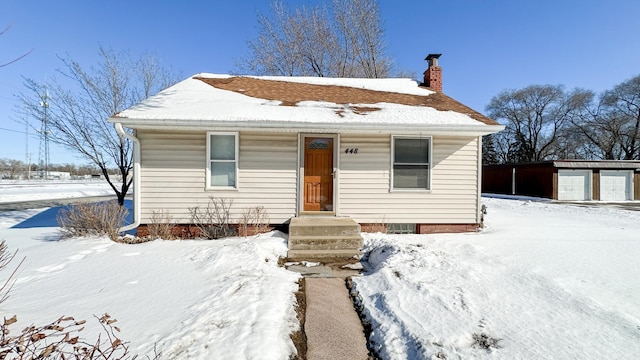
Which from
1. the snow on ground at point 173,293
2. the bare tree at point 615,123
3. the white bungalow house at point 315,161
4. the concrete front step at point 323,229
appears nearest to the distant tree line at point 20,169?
the white bungalow house at point 315,161

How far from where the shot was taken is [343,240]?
582 centimetres

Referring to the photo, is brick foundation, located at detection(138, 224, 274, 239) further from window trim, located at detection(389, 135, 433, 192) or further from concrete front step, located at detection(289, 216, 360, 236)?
window trim, located at detection(389, 135, 433, 192)

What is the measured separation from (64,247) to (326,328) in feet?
19.0

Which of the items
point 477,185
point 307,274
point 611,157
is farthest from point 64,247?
point 611,157

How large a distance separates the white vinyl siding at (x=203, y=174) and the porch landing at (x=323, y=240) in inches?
43.1

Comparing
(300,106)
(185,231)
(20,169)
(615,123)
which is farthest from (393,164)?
(20,169)

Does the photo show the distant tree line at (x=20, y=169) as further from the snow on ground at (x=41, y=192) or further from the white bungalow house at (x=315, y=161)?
the white bungalow house at (x=315, y=161)

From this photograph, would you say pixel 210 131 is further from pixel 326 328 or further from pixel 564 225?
pixel 564 225

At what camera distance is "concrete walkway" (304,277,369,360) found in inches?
105

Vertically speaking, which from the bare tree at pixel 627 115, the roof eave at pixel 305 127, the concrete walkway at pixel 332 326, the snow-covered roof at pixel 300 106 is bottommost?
the concrete walkway at pixel 332 326

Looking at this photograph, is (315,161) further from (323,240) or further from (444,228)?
(444,228)

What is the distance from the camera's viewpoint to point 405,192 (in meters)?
7.09

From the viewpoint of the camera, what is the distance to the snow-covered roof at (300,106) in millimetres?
6321

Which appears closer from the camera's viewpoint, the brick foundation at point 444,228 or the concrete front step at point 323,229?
the concrete front step at point 323,229
